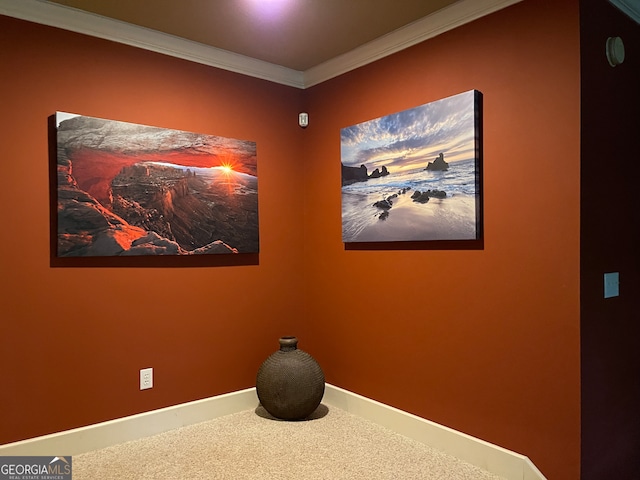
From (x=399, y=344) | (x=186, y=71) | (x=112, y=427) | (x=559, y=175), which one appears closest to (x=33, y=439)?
(x=112, y=427)

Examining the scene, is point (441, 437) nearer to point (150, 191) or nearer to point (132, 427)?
point (132, 427)

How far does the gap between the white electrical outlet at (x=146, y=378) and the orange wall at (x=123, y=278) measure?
1.4 inches

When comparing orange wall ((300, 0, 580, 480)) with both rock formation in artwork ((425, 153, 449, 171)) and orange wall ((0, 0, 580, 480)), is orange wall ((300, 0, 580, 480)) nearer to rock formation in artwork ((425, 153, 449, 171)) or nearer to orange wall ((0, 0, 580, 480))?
orange wall ((0, 0, 580, 480))

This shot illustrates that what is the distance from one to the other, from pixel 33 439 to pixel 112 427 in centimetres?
39

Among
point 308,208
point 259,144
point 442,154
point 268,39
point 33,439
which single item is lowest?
point 33,439

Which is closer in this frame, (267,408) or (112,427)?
(112,427)

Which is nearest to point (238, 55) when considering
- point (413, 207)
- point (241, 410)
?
point (413, 207)

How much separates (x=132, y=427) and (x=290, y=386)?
0.95m

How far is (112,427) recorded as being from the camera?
8.60 feet

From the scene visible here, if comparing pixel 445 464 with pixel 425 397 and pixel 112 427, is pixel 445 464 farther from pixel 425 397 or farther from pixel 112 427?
pixel 112 427

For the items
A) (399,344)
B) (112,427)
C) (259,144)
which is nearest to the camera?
(112,427)
